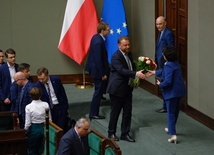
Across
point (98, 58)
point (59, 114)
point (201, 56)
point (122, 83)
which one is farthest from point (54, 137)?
point (201, 56)

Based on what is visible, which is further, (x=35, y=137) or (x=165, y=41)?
(x=165, y=41)

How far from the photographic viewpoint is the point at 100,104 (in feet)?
33.8

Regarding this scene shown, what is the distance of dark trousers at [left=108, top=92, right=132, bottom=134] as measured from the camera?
860cm

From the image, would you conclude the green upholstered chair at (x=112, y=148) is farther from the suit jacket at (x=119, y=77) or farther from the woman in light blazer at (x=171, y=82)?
the suit jacket at (x=119, y=77)

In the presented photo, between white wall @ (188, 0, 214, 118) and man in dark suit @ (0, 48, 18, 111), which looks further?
man in dark suit @ (0, 48, 18, 111)

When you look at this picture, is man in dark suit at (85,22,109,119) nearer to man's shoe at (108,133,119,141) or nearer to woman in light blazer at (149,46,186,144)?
man's shoe at (108,133,119,141)

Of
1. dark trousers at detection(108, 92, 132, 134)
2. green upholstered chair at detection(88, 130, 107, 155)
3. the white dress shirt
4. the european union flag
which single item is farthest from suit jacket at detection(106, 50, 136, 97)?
the european union flag

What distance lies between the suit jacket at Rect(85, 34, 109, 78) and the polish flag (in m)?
2.06

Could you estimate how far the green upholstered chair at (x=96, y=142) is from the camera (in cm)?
664

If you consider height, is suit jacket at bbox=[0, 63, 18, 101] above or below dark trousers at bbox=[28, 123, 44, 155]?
above

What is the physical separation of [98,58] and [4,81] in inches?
55.6

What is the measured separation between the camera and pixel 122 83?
8469mm

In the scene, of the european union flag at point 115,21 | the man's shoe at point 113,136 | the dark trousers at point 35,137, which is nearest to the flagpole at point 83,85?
the european union flag at point 115,21

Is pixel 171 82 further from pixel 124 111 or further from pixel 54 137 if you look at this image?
pixel 54 137
